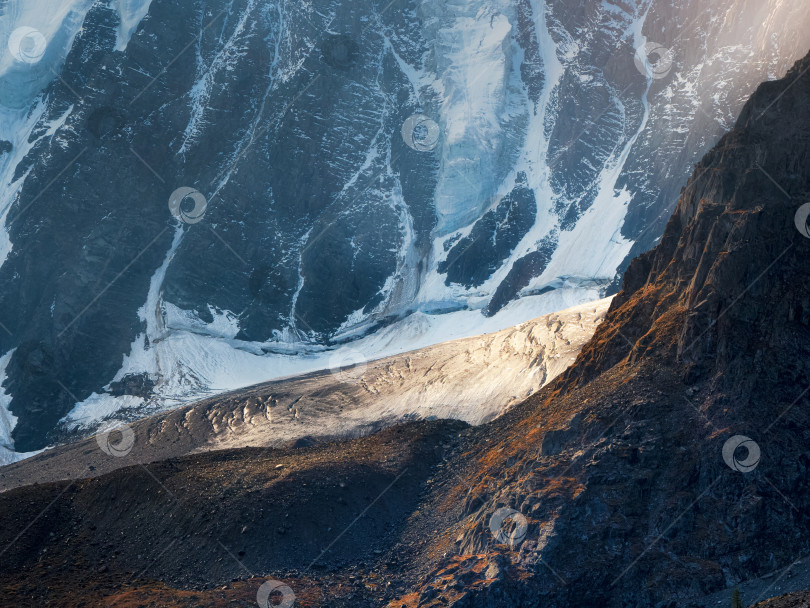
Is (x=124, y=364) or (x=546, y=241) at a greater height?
(x=546, y=241)

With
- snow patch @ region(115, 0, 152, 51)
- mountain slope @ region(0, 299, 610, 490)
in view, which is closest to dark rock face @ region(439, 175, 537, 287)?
mountain slope @ region(0, 299, 610, 490)

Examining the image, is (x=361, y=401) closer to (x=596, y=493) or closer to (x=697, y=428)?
(x=596, y=493)

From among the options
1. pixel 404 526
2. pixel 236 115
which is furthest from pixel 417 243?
pixel 404 526

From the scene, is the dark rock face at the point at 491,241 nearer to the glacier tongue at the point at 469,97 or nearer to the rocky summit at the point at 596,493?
the glacier tongue at the point at 469,97

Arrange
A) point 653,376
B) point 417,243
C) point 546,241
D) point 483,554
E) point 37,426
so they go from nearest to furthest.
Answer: point 483,554 → point 653,376 → point 37,426 → point 546,241 → point 417,243

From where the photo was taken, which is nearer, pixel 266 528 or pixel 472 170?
pixel 266 528

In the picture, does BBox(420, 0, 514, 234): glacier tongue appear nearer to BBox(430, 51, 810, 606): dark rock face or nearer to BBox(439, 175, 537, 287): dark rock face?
BBox(439, 175, 537, 287): dark rock face

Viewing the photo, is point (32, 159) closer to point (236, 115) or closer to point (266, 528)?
point (236, 115)

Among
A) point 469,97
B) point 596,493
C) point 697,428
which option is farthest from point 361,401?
point 469,97
